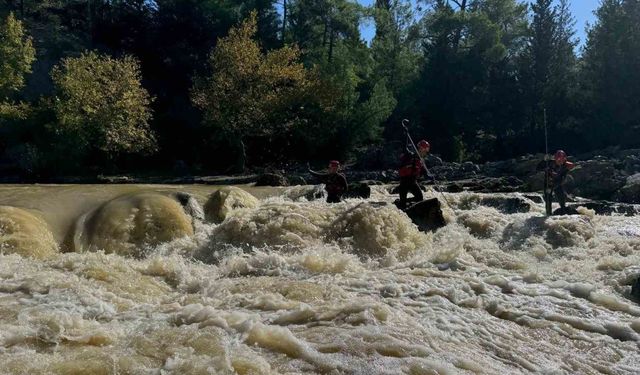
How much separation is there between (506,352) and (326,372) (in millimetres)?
1898

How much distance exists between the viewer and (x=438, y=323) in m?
6.04

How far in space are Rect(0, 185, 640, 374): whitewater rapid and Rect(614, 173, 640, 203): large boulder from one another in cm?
754

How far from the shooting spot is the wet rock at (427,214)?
1142cm

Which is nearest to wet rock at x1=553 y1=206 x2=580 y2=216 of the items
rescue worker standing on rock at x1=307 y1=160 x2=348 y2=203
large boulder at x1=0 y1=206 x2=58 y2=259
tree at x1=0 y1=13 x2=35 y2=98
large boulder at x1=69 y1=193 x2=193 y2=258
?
rescue worker standing on rock at x1=307 y1=160 x2=348 y2=203

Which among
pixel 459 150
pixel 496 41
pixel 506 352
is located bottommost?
pixel 506 352

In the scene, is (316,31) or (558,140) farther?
(316,31)

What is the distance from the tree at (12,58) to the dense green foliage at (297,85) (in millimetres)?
71

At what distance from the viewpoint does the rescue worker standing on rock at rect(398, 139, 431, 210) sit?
11516mm

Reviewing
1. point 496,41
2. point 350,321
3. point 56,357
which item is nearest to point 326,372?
point 350,321

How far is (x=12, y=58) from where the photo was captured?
102 ft

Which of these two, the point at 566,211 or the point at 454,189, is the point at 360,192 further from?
the point at 566,211

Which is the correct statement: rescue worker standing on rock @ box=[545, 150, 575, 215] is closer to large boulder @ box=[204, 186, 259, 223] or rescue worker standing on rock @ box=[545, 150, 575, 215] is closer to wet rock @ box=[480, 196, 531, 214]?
wet rock @ box=[480, 196, 531, 214]

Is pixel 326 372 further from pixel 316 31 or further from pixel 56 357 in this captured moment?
pixel 316 31

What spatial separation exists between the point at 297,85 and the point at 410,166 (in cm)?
2089
